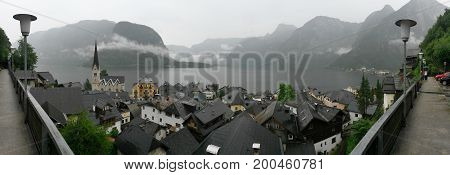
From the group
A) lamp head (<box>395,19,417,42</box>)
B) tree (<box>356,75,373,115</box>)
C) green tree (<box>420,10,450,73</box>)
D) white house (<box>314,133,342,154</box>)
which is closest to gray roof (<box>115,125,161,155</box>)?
white house (<box>314,133,342,154</box>)

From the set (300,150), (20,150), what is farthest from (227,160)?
(300,150)

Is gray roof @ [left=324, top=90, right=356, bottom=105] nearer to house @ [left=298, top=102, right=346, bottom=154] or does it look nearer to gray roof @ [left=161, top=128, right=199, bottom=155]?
house @ [left=298, top=102, right=346, bottom=154]

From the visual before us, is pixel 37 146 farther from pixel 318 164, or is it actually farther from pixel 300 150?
pixel 300 150

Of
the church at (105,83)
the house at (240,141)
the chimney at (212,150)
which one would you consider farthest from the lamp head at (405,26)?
the church at (105,83)

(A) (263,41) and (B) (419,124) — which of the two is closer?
(B) (419,124)

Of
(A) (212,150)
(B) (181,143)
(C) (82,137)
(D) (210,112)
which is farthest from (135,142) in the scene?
(D) (210,112)
